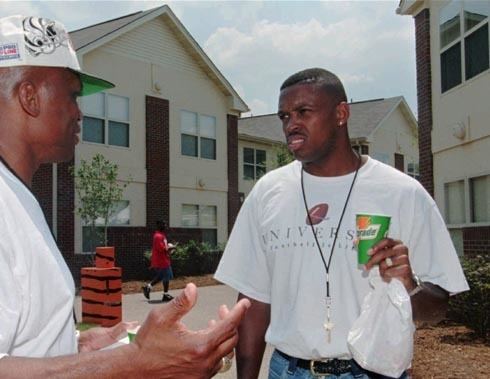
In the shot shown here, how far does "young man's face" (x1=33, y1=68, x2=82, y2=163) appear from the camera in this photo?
2.11 meters

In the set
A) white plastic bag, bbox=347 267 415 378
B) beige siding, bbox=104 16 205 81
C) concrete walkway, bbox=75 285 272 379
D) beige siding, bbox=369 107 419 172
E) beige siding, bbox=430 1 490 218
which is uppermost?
beige siding, bbox=104 16 205 81

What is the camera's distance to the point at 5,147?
2.03 m

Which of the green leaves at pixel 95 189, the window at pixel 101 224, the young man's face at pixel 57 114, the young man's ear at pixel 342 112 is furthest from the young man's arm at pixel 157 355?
the window at pixel 101 224

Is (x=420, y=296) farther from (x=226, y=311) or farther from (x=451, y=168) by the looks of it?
(x=451, y=168)

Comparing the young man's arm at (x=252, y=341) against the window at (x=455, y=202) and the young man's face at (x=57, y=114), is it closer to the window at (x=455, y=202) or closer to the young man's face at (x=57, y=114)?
the young man's face at (x=57, y=114)

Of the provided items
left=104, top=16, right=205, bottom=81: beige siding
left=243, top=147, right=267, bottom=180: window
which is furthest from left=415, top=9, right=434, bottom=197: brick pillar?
left=243, top=147, right=267, bottom=180: window

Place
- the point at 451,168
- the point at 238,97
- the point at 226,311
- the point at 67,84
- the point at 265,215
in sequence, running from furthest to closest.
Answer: the point at 238,97
the point at 451,168
the point at 265,215
the point at 67,84
the point at 226,311

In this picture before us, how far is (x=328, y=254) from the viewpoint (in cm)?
315

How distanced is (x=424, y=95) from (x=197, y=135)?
1127 centimetres

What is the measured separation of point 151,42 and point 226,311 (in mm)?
21725

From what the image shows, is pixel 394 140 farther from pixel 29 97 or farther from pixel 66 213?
pixel 29 97

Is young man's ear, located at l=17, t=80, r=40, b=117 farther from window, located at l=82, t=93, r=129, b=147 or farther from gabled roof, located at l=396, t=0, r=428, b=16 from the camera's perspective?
window, located at l=82, t=93, r=129, b=147

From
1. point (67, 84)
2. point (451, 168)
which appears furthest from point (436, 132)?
point (67, 84)

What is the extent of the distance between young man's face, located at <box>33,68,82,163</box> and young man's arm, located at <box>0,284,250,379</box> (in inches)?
31.1
